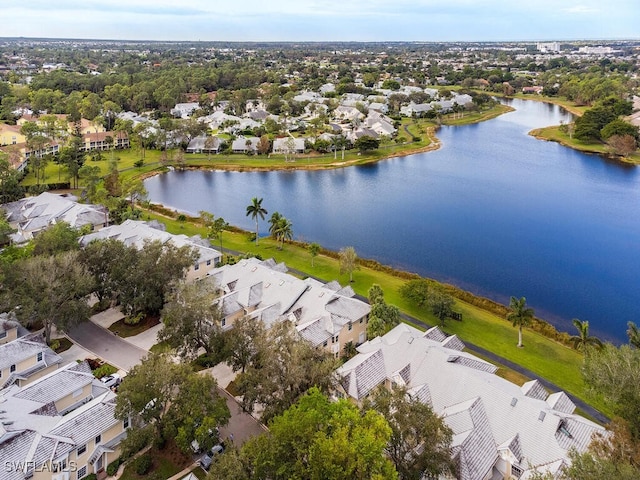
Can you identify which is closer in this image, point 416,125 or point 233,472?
point 233,472

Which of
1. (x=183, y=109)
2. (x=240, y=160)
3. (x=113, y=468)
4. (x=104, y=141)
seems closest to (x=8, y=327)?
(x=113, y=468)

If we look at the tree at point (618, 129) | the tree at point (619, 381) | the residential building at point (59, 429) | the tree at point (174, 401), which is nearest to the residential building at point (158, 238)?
the residential building at point (59, 429)

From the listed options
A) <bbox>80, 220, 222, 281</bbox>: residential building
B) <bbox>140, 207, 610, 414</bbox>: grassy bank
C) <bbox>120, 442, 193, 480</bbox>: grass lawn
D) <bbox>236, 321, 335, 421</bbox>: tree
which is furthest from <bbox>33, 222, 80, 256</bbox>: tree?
<bbox>236, 321, 335, 421</bbox>: tree

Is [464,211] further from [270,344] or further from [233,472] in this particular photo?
[233,472]

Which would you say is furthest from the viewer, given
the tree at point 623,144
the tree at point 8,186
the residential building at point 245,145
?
the residential building at point 245,145

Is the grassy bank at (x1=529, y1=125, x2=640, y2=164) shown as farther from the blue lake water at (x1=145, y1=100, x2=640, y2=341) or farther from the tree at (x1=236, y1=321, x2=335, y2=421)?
the tree at (x1=236, y1=321, x2=335, y2=421)

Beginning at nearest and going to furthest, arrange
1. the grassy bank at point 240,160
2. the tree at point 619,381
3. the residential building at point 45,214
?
1. the tree at point 619,381
2. the residential building at point 45,214
3. the grassy bank at point 240,160

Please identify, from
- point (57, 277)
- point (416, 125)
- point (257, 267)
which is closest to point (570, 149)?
point (416, 125)

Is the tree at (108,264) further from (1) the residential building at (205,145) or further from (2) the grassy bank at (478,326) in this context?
(1) the residential building at (205,145)
